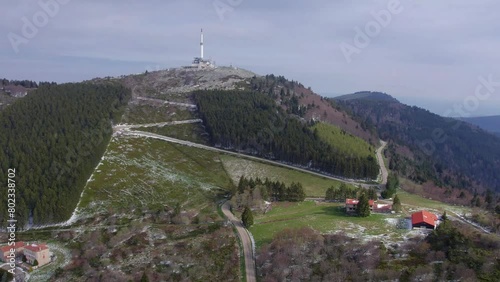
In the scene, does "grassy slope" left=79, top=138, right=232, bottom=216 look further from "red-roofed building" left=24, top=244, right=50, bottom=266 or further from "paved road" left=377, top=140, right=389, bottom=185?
"paved road" left=377, top=140, right=389, bottom=185

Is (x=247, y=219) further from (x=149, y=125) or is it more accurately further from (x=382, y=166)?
(x=149, y=125)

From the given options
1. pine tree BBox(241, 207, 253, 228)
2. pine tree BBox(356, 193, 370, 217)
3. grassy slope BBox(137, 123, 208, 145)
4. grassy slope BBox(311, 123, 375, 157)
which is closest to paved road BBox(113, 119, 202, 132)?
grassy slope BBox(137, 123, 208, 145)

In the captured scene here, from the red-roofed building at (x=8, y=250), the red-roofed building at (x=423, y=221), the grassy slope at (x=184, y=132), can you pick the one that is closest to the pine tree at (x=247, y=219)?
the red-roofed building at (x=423, y=221)

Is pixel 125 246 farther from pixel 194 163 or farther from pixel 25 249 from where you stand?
pixel 194 163

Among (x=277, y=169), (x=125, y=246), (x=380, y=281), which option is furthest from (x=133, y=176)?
(x=380, y=281)

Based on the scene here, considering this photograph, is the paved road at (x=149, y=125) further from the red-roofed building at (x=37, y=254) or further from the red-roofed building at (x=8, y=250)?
the red-roofed building at (x=37, y=254)

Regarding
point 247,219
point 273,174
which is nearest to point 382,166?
point 273,174

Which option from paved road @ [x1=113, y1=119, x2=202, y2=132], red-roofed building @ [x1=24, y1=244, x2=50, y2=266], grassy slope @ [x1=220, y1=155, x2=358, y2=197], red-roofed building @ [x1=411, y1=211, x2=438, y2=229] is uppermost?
paved road @ [x1=113, y1=119, x2=202, y2=132]
